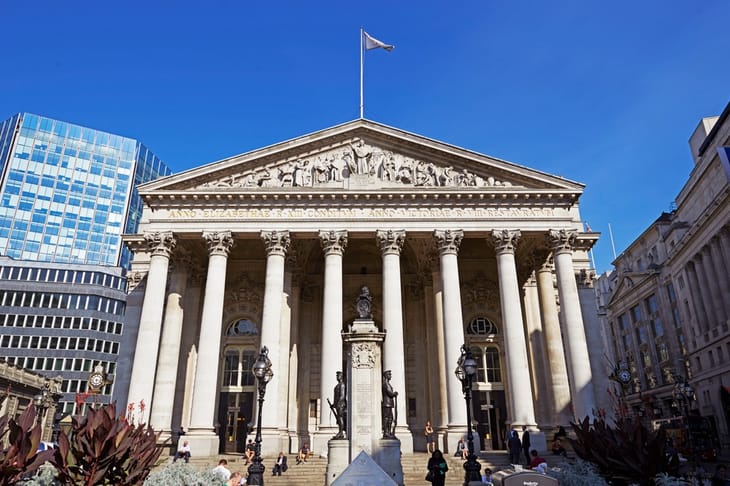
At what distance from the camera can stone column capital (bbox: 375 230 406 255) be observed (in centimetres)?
2923

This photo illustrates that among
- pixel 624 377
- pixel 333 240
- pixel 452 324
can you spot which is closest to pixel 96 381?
pixel 333 240

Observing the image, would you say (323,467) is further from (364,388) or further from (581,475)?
(581,475)

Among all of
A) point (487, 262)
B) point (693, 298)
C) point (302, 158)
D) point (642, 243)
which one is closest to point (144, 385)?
point (302, 158)

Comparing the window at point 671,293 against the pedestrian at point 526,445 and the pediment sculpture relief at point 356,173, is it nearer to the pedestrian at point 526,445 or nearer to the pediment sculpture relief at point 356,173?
the pediment sculpture relief at point 356,173

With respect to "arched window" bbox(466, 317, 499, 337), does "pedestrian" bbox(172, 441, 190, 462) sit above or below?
below

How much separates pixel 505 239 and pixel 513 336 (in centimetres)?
553

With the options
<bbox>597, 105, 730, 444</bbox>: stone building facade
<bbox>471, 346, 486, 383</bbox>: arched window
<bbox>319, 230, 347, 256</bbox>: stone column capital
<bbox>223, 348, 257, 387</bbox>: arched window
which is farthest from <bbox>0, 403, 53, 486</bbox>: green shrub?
<bbox>597, 105, 730, 444</bbox>: stone building facade

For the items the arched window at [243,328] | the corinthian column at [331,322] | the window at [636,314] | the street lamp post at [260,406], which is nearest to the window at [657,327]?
the window at [636,314]

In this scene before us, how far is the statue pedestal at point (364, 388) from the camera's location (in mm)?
16359

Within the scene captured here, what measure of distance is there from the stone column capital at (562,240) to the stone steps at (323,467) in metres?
11.3

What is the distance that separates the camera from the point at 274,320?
27.7 m

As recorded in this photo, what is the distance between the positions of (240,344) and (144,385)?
7.66 metres

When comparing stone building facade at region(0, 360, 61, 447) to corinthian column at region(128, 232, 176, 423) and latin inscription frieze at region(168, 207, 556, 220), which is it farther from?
latin inscription frieze at region(168, 207, 556, 220)

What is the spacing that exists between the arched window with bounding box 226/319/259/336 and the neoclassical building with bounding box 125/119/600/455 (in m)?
0.10
